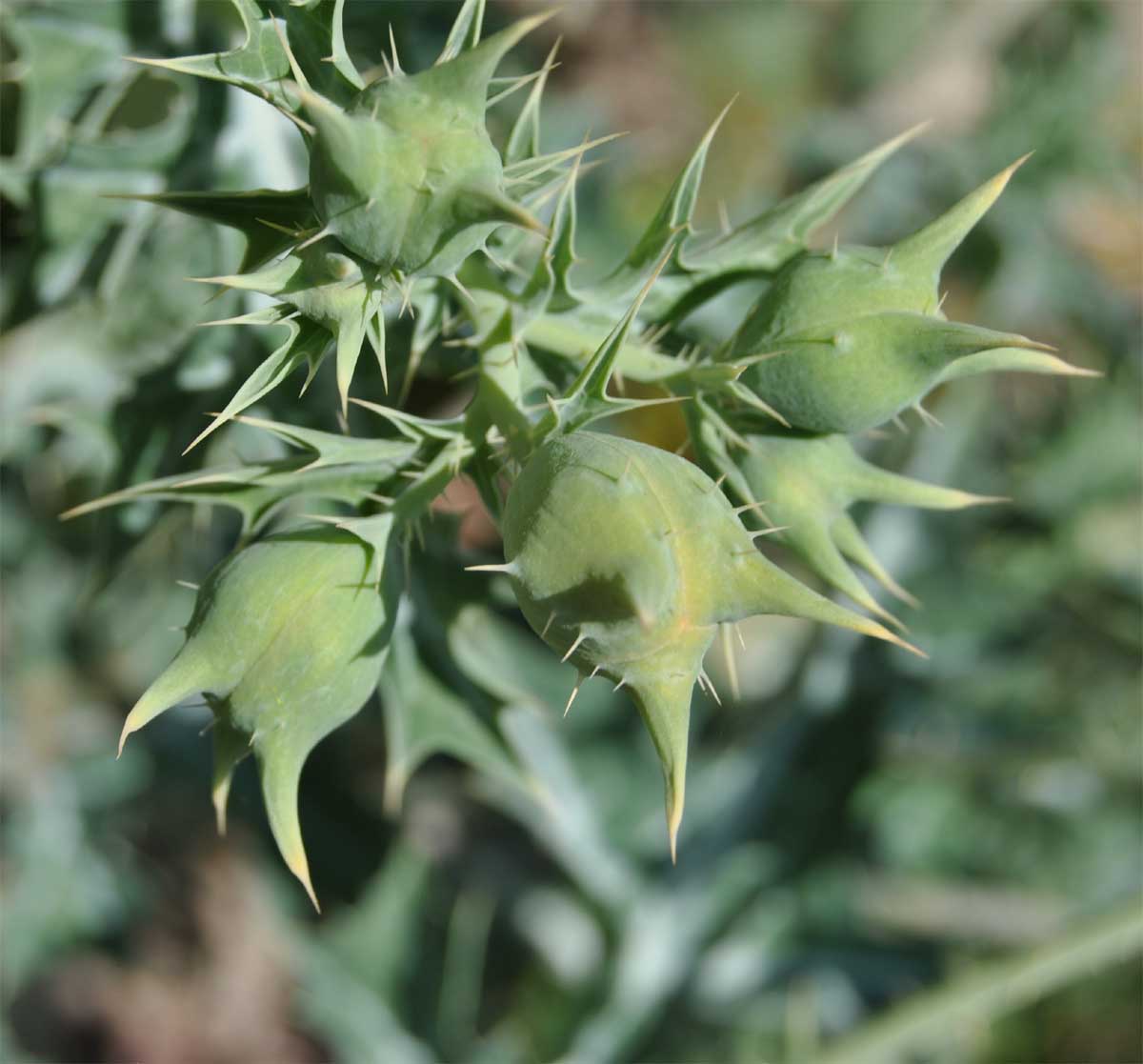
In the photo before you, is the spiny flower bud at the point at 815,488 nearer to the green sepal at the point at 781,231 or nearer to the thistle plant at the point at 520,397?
the thistle plant at the point at 520,397

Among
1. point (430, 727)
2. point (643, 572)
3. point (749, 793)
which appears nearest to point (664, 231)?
point (643, 572)

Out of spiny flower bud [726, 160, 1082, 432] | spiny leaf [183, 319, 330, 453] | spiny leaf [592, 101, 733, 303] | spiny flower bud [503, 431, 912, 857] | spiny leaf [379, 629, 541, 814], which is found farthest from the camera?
spiny leaf [379, 629, 541, 814]

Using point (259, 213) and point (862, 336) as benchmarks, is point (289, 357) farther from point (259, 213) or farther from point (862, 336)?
point (862, 336)

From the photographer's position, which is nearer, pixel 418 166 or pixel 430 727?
pixel 418 166

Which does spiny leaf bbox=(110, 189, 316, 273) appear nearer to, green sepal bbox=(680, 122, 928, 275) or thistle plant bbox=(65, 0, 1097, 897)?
thistle plant bbox=(65, 0, 1097, 897)

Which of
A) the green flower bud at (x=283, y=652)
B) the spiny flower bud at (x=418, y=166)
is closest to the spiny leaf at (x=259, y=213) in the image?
the spiny flower bud at (x=418, y=166)

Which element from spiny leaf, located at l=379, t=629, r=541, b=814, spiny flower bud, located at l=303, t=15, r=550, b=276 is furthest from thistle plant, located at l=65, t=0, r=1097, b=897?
spiny leaf, located at l=379, t=629, r=541, b=814

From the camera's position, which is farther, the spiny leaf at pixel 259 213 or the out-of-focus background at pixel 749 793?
the out-of-focus background at pixel 749 793
